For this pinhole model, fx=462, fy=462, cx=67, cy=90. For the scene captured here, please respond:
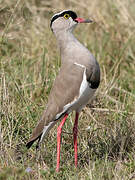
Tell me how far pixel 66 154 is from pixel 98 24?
3.04 m

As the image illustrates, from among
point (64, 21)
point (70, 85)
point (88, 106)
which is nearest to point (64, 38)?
point (64, 21)

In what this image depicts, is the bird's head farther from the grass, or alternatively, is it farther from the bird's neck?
the grass

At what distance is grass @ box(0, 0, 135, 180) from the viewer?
407 centimetres

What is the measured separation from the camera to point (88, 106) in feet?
17.3

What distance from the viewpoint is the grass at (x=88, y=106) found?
13.4 ft

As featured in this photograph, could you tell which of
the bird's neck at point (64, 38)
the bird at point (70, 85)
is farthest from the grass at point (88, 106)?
the bird's neck at point (64, 38)

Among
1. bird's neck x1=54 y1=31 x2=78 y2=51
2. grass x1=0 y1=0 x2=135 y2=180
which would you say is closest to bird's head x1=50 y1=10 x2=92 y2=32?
bird's neck x1=54 y1=31 x2=78 y2=51

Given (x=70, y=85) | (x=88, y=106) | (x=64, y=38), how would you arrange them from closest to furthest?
(x=70, y=85) → (x=64, y=38) → (x=88, y=106)

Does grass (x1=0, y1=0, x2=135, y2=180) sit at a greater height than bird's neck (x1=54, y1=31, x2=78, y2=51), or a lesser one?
lesser

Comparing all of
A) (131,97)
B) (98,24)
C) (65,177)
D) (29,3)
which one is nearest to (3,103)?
(65,177)

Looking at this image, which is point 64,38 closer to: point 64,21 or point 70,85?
point 64,21

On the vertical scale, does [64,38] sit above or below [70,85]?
above

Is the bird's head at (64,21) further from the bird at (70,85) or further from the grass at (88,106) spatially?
the grass at (88,106)

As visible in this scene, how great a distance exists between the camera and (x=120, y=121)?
4.79 meters
